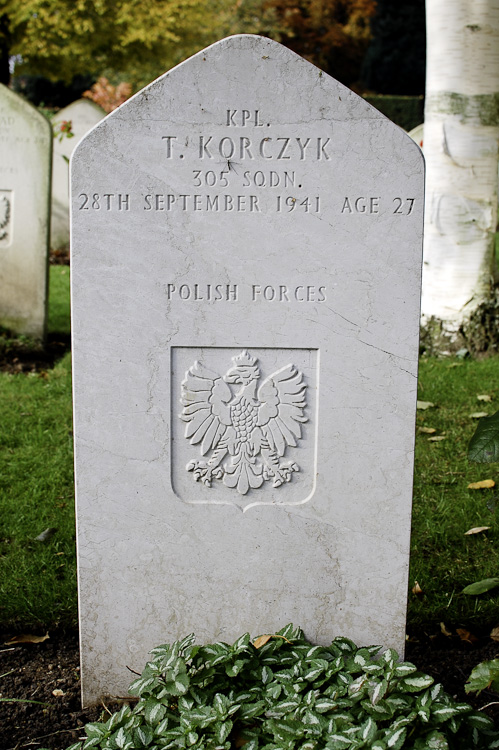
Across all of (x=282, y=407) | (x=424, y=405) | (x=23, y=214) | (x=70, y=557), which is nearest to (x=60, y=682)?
(x=70, y=557)

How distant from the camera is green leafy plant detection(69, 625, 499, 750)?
74.2 inches

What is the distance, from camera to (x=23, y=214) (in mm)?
5762

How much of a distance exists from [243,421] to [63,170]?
835cm

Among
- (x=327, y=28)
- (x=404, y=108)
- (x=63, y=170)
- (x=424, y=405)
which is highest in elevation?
(x=327, y=28)

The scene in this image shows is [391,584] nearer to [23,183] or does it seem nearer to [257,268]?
[257,268]

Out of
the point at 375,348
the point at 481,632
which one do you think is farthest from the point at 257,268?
the point at 481,632

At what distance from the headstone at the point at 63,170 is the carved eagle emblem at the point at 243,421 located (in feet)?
25.6

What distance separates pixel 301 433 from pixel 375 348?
33 cm

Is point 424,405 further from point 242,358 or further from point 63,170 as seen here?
point 63,170

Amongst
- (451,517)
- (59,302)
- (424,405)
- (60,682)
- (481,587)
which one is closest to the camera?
(60,682)

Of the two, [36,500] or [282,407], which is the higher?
[282,407]

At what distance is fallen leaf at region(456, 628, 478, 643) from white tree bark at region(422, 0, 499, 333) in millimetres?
3157

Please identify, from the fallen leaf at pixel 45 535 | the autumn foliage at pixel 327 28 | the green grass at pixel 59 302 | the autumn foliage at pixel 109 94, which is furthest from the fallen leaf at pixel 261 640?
the autumn foliage at pixel 327 28

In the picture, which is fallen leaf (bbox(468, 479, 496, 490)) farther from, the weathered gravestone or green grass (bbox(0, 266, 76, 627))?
green grass (bbox(0, 266, 76, 627))
